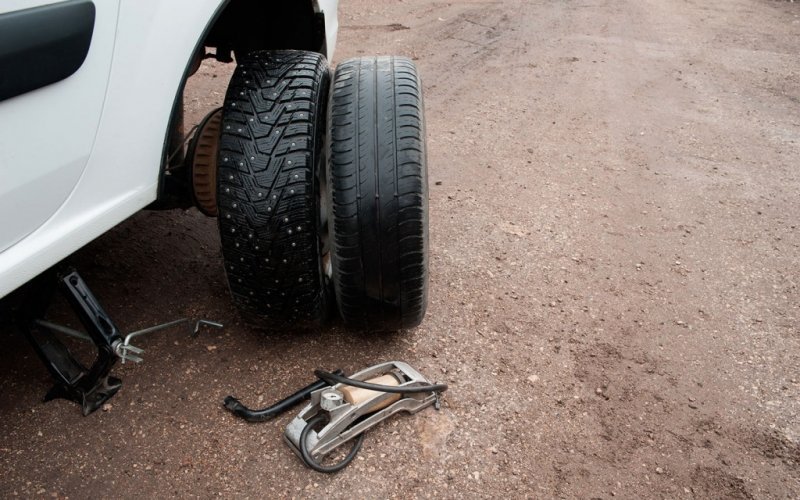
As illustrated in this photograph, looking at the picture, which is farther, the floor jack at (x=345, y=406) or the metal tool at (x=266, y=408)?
the metal tool at (x=266, y=408)

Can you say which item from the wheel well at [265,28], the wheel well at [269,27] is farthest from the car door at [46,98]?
the wheel well at [269,27]

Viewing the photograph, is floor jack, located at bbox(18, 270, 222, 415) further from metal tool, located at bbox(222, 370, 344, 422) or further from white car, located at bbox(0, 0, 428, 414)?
metal tool, located at bbox(222, 370, 344, 422)

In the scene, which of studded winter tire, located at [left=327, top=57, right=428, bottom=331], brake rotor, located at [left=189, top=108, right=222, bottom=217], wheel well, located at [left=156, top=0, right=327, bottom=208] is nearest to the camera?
studded winter tire, located at [left=327, top=57, right=428, bottom=331]

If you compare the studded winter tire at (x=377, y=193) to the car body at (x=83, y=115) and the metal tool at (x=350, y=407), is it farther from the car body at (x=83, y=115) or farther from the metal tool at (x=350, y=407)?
the car body at (x=83, y=115)

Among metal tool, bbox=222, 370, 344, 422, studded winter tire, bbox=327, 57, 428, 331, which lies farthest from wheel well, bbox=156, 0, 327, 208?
metal tool, bbox=222, 370, 344, 422

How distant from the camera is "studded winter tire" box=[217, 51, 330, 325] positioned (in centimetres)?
225

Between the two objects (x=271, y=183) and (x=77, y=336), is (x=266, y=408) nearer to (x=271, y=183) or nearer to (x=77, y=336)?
→ (x=77, y=336)

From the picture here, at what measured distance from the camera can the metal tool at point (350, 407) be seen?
2174 millimetres

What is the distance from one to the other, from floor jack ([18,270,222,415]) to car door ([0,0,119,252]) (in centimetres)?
58

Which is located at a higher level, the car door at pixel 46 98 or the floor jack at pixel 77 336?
the car door at pixel 46 98

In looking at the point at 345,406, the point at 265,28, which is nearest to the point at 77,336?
the point at 345,406

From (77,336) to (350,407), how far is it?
89 cm

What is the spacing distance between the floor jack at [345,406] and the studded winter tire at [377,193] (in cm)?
25

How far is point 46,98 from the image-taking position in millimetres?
1598
